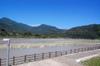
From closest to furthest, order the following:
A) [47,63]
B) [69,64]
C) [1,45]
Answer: [47,63] < [69,64] < [1,45]

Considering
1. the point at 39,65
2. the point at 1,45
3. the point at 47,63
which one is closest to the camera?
the point at 39,65

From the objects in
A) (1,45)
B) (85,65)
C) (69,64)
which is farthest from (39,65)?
(1,45)

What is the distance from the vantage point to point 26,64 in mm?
28953

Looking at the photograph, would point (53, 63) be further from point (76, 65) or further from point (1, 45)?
point (1, 45)

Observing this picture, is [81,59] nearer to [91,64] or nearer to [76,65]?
[91,64]

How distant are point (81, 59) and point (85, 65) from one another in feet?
13.4

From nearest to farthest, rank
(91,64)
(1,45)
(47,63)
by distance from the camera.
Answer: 1. (47,63)
2. (91,64)
3. (1,45)

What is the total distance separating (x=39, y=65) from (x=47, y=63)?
2400 mm

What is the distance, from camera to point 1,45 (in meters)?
81.7

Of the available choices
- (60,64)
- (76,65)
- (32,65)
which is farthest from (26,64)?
(76,65)

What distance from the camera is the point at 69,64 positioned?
35562 mm

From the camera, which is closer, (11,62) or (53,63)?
(11,62)

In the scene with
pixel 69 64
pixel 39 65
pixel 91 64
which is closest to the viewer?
pixel 39 65

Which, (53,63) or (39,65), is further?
(53,63)
